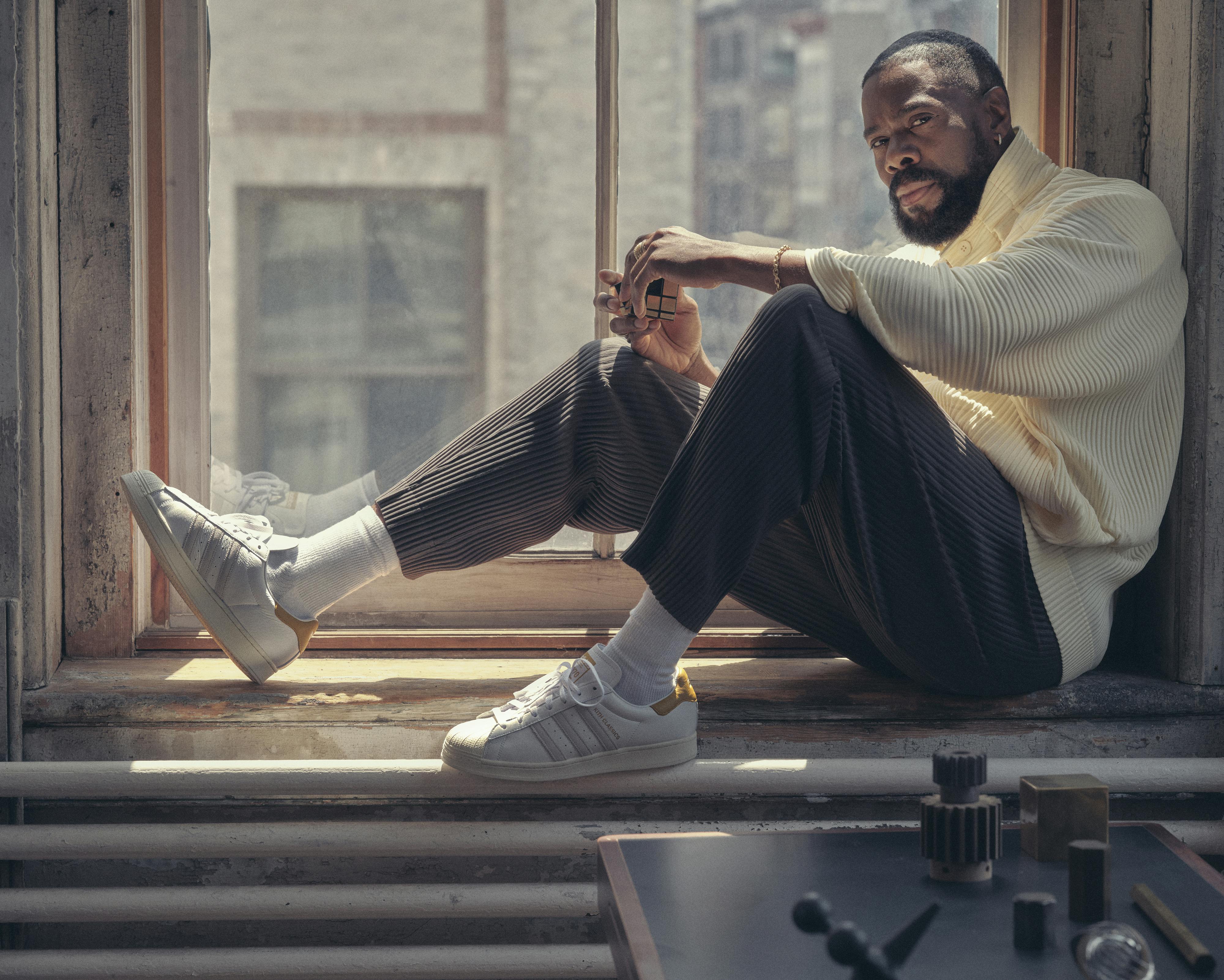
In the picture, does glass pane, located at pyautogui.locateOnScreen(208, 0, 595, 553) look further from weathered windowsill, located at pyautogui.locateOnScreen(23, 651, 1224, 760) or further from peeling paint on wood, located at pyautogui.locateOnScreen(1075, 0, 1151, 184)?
peeling paint on wood, located at pyautogui.locateOnScreen(1075, 0, 1151, 184)

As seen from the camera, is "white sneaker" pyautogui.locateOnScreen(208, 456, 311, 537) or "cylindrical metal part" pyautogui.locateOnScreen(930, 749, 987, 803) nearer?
"cylindrical metal part" pyautogui.locateOnScreen(930, 749, 987, 803)

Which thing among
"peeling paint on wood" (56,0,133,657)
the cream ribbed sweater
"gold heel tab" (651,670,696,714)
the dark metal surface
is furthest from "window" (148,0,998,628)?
the dark metal surface

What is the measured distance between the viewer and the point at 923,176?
4.75 ft

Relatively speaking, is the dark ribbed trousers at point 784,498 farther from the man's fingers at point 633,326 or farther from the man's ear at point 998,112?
the man's ear at point 998,112

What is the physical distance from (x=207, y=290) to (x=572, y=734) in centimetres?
93

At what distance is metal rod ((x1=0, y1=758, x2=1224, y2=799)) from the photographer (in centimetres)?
119

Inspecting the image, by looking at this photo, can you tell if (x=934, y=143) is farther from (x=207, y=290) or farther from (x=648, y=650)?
Result: (x=207, y=290)

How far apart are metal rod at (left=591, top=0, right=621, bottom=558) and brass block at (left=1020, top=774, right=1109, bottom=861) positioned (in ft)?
3.34

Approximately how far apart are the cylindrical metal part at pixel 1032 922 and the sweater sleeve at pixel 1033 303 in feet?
2.15

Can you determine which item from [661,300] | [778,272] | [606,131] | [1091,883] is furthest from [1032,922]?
[606,131]

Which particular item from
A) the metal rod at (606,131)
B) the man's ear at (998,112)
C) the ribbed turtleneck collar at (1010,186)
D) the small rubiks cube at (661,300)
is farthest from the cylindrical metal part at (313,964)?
the man's ear at (998,112)

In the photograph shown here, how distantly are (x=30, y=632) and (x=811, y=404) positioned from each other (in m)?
1.03

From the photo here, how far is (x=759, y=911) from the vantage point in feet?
2.26

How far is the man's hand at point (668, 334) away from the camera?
1393 mm
